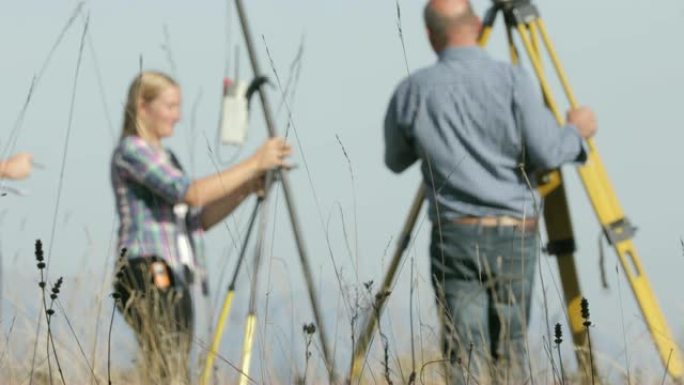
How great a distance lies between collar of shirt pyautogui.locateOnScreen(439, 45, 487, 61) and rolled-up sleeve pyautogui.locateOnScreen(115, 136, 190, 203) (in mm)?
925

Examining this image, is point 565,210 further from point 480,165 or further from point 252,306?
point 252,306

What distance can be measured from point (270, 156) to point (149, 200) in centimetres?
55

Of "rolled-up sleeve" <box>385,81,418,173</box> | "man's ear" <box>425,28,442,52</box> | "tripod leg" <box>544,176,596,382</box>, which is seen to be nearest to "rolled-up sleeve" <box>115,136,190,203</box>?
"rolled-up sleeve" <box>385,81,418,173</box>

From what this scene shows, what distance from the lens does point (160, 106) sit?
407 cm

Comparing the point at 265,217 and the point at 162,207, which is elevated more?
the point at 162,207

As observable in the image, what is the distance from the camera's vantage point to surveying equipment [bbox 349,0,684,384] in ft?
12.5

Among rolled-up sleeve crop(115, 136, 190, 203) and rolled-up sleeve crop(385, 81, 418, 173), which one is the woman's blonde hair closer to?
rolled-up sleeve crop(115, 136, 190, 203)

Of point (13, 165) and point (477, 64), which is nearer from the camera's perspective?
point (13, 165)

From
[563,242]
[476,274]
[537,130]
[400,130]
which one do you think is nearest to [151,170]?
[400,130]

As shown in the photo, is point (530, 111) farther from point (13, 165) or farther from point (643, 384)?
point (13, 165)

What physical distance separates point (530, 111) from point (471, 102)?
18cm

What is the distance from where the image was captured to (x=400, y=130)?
11.9 feet

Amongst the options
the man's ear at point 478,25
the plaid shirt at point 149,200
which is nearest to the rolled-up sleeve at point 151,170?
the plaid shirt at point 149,200

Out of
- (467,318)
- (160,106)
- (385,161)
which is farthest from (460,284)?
(160,106)
